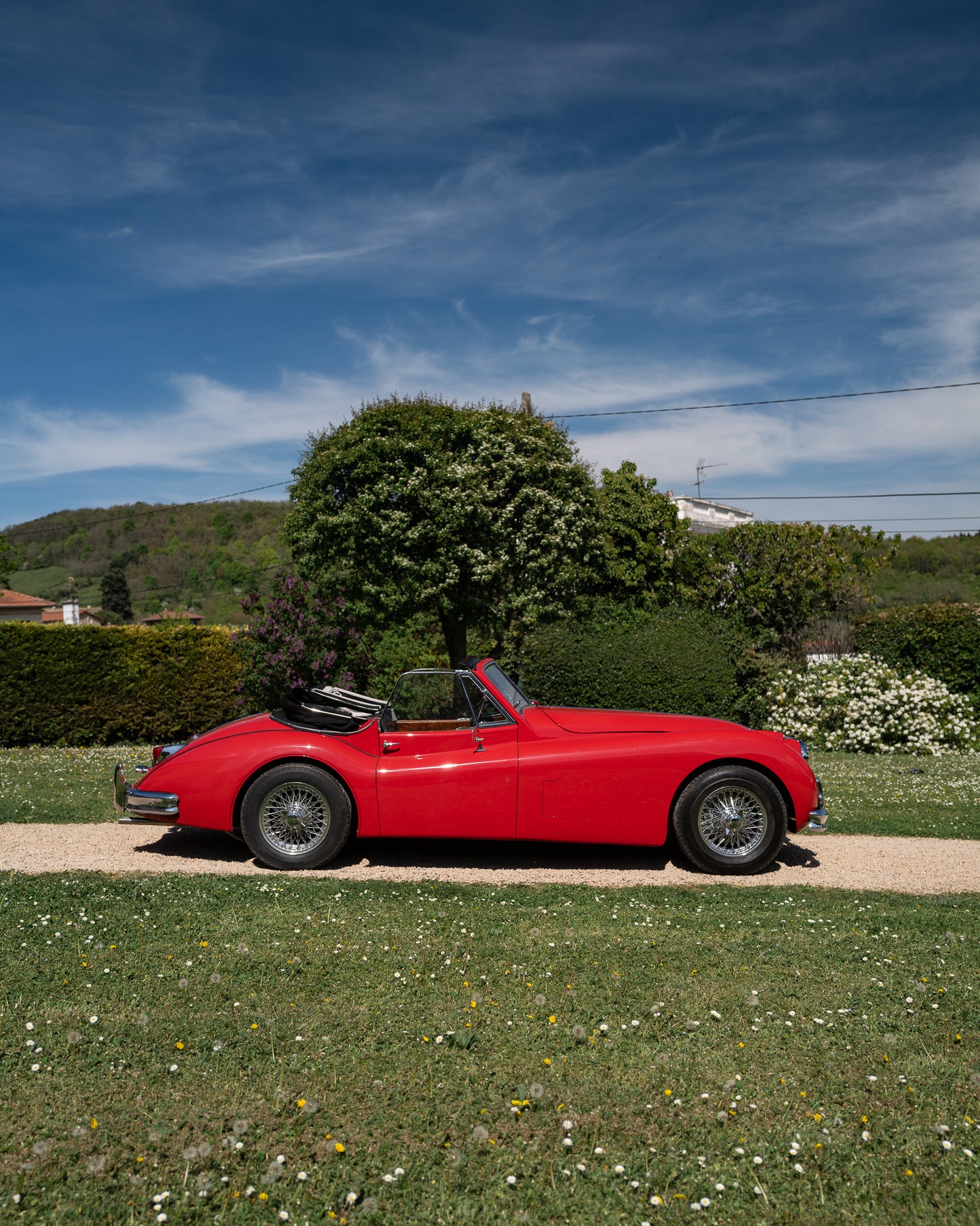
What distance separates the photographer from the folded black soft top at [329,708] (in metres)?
6.49

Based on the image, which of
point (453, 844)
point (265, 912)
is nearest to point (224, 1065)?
point (265, 912)

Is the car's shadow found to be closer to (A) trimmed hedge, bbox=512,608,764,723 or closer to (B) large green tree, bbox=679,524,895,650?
(A) trimmed hedge, bbox=512,608,764,723

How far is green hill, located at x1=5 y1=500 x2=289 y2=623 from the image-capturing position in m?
56.8

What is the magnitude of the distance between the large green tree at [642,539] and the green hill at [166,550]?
33.3 meters

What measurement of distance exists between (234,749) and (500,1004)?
10.1 ft

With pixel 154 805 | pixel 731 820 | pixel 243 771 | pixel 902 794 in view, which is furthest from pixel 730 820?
pixel 902 794

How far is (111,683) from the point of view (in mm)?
14156

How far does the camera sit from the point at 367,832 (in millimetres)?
6176

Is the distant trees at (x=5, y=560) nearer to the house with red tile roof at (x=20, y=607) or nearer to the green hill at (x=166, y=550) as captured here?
the green hill at (x=166, y=550)

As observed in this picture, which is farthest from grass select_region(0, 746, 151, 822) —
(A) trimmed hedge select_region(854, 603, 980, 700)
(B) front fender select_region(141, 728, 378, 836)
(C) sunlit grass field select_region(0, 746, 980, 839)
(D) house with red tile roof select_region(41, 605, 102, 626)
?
(D) house with red tile roof select_region(41, 605, 102, 626)

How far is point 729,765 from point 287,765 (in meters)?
3.03

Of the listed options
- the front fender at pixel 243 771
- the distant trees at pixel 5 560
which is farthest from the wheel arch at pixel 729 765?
the distant trees at pixel 5 560

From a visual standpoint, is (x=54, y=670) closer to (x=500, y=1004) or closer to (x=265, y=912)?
(x=265, y=912)

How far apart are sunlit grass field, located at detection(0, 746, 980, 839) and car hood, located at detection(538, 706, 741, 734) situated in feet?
7.40
